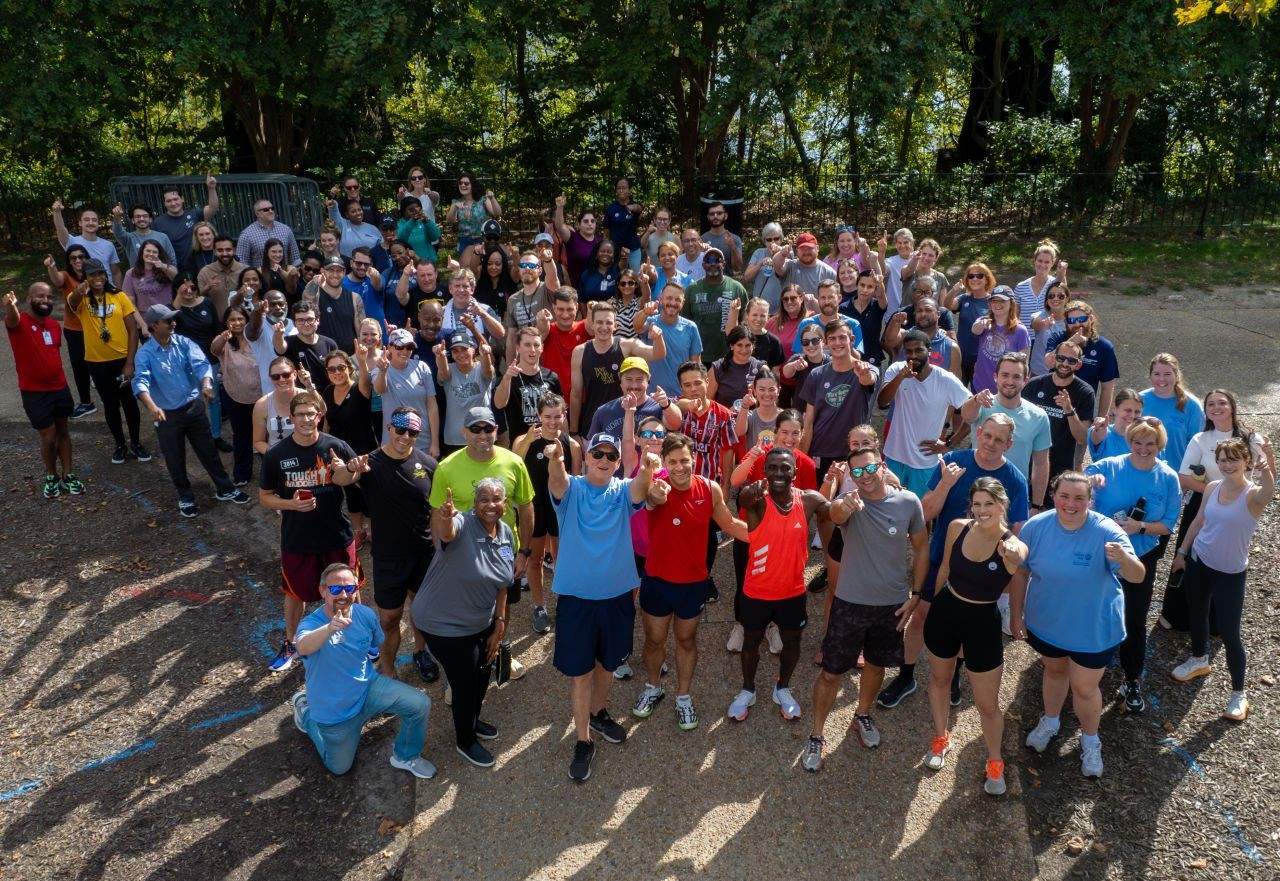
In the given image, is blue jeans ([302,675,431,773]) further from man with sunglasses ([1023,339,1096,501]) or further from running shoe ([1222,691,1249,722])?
running shoe ([1222,691,1249,722])

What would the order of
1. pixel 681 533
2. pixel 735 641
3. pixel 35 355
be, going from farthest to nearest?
pixel 35 355 < pixel 735 641 < pixel 681 533

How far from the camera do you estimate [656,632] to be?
6.05 metres

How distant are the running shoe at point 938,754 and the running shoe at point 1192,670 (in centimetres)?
183

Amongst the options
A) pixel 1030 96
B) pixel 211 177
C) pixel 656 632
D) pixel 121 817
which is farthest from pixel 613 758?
pixel 1030 96

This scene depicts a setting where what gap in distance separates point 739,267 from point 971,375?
3.12 meters

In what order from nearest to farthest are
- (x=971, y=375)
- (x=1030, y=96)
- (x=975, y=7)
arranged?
(x=971, y=375) → (x=975, y=7) → (x=1030, y=96)

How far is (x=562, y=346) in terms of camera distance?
332 inches

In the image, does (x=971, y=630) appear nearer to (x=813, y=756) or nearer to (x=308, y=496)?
(x=813, y=756)

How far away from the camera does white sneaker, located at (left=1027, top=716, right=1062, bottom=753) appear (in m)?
5.94

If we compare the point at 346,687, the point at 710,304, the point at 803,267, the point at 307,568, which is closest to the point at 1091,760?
the point at 346,687

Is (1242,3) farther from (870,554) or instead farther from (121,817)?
(121,817)

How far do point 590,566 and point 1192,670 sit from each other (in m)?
4.02

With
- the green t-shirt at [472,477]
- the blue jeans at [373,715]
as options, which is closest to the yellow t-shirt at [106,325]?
the green t-shirt at [472,477]

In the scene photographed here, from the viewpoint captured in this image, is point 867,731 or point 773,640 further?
point 773,640
